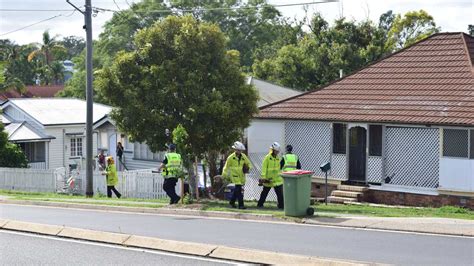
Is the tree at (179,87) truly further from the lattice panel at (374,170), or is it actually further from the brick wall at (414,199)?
the brick wall at (414,199)

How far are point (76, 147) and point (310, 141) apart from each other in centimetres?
2110

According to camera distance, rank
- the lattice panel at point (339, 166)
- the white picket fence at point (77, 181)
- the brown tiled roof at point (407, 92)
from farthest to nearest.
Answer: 1. the white picket fence at point (77, 181)
2. the lattice panel at point (339, 166)
3. the brown tiled roof at point (407, 92)

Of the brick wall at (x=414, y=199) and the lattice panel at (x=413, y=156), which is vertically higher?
the lattice panel at (x=413, y=156)

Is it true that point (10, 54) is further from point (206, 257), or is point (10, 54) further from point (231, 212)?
point (206, 257)

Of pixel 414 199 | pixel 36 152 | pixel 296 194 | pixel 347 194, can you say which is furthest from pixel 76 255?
pixel 36 152

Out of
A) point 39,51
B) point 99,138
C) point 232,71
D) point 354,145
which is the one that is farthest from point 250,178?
point 39,51

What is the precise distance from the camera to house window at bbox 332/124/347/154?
26328 millimetres

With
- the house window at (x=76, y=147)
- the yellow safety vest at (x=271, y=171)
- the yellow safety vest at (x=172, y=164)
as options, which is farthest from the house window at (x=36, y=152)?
the yellow safety vest at (x=271, y=171)

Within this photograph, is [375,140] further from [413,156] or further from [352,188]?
[352,188]

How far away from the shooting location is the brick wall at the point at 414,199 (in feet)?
75.7

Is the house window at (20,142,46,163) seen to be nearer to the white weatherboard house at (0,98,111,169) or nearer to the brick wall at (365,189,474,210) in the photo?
the white weatherboard house at (0,98,111,169)

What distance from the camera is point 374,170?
83.0 feet

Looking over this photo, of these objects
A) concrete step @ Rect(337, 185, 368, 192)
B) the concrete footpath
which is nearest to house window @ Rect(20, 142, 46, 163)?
concrete step @ Rect(337, 185, 368, 192)

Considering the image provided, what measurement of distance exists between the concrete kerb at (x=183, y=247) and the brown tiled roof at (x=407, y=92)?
12.5 metres
